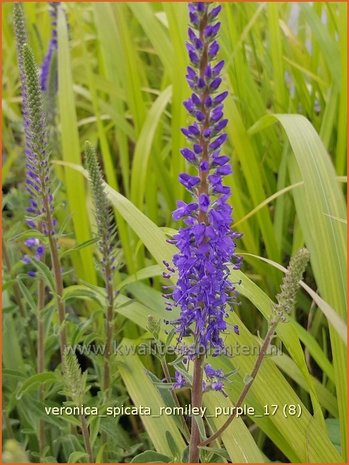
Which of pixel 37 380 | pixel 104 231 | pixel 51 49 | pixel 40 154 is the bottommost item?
pixel 37 380

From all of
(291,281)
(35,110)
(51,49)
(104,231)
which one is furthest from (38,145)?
(51,49)

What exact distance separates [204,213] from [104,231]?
2.20 feet

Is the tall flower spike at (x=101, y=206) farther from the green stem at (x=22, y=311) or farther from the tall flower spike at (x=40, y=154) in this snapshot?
the green stem at (x=22, y=311)

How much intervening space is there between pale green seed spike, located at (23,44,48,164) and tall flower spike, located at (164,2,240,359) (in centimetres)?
61

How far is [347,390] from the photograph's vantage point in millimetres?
2301

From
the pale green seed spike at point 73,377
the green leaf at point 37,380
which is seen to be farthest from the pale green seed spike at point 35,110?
the green leaf at point 37,380

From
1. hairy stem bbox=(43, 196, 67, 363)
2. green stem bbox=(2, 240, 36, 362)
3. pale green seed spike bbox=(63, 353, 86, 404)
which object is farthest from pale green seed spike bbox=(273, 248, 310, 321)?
green stem bbox=(2, 240, 36, 362)

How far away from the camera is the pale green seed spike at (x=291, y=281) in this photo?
1687 mm

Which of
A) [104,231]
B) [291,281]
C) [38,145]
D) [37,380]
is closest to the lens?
[291,281]

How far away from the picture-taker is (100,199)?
2.25 metres

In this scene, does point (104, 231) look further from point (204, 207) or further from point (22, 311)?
point (22, 311)

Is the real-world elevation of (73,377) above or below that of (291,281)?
below

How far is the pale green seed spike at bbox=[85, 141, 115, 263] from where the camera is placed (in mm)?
2189

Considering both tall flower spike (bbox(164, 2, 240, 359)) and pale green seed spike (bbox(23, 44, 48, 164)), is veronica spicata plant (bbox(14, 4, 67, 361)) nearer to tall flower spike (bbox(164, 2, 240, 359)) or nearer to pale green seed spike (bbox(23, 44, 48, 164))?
pale green seed spike (bbox(23, 44, 48, 164))
